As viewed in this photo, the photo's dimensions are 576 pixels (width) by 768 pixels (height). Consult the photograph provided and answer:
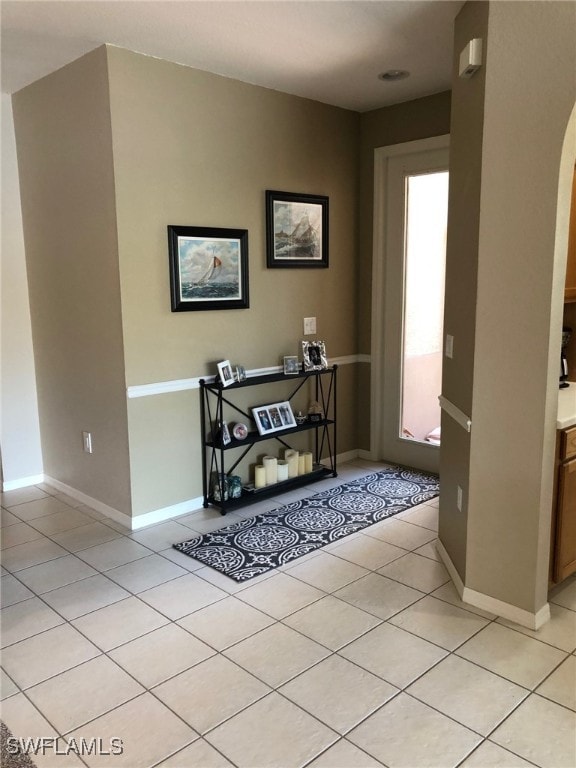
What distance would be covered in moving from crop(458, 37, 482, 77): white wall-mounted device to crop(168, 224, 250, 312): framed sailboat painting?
1.71m

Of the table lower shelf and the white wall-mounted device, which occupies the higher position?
the white wall-mounted device

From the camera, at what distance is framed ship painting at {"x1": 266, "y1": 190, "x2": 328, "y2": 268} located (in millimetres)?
4066

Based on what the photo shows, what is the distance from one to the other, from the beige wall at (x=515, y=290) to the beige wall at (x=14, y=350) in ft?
9.56

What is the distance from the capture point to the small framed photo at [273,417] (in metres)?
4.07

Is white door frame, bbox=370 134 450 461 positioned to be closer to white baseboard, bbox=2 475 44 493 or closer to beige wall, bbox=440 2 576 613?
beige wall, bbox=440 2 576 613

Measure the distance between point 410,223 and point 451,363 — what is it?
71.6 inches

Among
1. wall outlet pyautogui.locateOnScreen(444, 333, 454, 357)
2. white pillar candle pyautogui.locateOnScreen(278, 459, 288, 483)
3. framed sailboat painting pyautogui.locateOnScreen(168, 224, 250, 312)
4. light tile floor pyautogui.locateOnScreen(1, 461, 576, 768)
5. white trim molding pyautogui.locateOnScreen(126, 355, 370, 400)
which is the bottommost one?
light tile floor pyautogui.locateOnScreen(1, 461, 576, 768)

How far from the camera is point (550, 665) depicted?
2.32 meters

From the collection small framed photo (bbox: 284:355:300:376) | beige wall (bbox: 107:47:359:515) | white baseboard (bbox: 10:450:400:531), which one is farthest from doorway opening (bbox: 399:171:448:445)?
white baseboard (bbox: 10:450:400:531)

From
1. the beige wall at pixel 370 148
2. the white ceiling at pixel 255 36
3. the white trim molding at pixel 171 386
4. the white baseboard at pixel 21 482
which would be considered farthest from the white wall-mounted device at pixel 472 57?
the white baseboard at pixel 21 482

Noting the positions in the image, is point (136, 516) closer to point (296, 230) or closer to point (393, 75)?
point (296, 230)

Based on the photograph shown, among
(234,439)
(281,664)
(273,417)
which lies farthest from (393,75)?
(281,664)

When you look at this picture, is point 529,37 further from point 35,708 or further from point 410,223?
point 35,708

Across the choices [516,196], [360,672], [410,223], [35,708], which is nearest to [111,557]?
[35,708]
